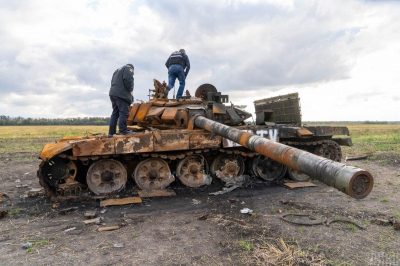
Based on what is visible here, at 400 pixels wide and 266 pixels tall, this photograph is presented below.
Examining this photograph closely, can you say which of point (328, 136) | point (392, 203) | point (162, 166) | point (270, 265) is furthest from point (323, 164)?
point (328, 136)

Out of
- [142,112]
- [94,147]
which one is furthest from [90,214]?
[142,112]

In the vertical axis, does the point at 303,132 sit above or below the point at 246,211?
above

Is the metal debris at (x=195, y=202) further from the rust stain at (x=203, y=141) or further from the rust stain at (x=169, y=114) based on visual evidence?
the rust stain at (x=169, y=114)

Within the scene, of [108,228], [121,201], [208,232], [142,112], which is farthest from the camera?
[142,112]

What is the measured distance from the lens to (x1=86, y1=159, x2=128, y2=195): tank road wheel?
9.50m

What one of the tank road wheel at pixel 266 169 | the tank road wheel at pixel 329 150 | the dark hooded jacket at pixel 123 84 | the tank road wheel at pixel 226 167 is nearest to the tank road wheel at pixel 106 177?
the dark hooded jacket at pixel 123 84

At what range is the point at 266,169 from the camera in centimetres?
1138

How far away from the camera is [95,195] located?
944 centimetres

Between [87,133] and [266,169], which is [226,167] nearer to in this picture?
[266,169]

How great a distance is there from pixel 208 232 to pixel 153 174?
3.61 m

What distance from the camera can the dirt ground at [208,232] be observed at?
5617 mm

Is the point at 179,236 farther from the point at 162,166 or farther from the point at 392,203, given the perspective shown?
the point at 392,203

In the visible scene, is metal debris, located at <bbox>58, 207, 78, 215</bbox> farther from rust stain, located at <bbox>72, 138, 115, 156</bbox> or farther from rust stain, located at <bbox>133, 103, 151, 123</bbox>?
rust stain, located at <bbox>133, 103, 151, 123</bbox>

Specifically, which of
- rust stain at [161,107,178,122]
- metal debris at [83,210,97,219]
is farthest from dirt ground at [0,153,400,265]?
rust stain at [161,107,178,122]
